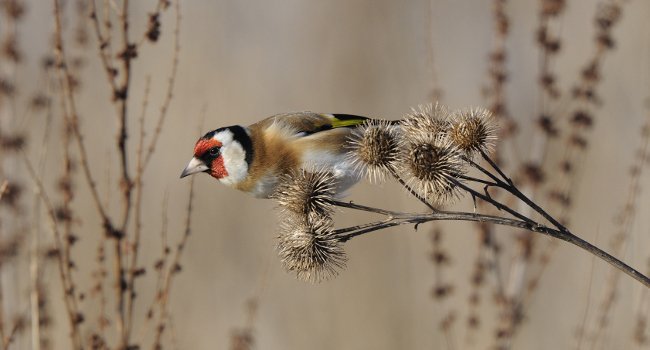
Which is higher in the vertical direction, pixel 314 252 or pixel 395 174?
pixel 395 174

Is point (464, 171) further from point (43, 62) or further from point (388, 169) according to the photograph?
point (43, 62)

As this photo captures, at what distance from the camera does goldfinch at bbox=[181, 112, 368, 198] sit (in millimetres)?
3570

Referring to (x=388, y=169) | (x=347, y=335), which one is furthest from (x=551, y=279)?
(x=388, y=169)

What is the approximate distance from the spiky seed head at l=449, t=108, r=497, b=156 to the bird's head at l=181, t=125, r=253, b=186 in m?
1.13

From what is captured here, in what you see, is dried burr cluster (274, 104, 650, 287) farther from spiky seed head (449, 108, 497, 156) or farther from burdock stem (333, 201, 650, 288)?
burdock stem (333, 201, 650, 288)

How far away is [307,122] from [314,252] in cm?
113

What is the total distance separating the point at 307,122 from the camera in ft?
12.6

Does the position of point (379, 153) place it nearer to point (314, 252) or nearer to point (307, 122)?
point (314, 252)

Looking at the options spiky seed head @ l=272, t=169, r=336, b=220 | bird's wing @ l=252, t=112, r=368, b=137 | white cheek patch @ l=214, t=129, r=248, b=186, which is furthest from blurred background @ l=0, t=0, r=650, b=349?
spiky seed head @ l=272, t=169, r=336, b=220

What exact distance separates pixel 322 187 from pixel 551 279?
419cm

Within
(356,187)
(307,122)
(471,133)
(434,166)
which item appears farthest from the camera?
(356,187)

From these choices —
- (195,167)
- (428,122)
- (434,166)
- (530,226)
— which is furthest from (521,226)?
(195,167)

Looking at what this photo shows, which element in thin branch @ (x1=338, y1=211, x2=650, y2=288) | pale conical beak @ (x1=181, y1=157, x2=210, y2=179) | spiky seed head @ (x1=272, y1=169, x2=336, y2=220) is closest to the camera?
thin branch @ (x1=338, y1=211, x2=650, y2=288)

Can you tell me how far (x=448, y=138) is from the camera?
2781mm
